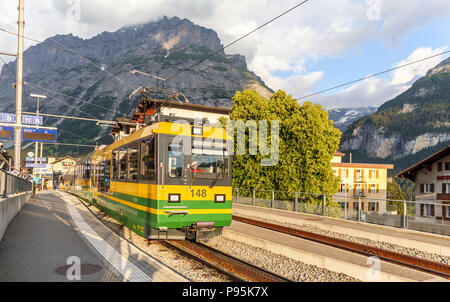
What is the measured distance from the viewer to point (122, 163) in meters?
12.2

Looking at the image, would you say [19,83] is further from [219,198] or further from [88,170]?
[219,198]

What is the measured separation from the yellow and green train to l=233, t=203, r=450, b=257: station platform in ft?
21.6

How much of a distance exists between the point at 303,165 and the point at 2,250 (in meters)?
20.6

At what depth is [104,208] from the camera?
51.3 feet

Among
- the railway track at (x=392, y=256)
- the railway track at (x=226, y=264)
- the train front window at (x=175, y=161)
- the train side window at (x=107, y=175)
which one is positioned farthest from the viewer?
the train side window at (x=107, y=175)

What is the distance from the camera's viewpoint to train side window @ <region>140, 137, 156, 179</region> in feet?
31.9

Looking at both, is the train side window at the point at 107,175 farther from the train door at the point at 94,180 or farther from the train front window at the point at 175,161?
the train front window at the point at 175,161

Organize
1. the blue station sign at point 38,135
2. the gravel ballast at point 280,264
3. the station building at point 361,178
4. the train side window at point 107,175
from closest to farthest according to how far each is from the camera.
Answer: the gravel ballast at point 280,264 → the train side window at point 107,175 → the blue station sign at point 38,135 → the station building at point 361,178

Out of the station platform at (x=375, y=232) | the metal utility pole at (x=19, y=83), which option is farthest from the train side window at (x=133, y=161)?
the metal utility pole at (x=19, y=83)

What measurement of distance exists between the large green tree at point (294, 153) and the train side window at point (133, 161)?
646 inches

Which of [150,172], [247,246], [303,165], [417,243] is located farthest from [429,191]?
[150,172]

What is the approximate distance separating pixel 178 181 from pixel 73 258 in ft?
10.6

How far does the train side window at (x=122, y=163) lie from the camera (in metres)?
11.9

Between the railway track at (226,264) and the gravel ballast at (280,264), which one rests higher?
the railway track at (226,264)
